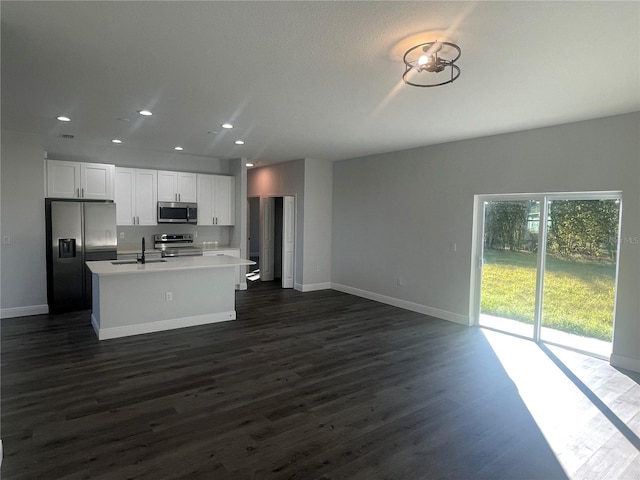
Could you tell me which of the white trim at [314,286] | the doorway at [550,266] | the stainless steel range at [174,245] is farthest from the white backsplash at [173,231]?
the doorway at [550,266]

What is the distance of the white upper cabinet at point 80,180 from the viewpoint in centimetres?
572

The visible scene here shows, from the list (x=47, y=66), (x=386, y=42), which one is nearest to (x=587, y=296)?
(x=386, y=42)

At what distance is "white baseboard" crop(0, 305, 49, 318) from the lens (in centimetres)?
537

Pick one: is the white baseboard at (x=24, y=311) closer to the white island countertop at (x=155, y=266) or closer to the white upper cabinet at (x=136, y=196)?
the white island countertop at (x=155, y=266)

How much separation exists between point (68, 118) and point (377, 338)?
15.5 feet


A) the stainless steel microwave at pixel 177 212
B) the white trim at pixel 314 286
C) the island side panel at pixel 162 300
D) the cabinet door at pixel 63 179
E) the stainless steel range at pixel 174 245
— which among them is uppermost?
the cabinet door at pixel 63 179

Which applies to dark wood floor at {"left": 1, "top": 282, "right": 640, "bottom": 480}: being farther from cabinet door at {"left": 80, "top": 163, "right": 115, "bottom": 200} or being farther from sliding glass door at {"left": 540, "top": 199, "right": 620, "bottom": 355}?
cabinet door at {"left": 80, "top": 163, "right": 115, "bottom": 200}

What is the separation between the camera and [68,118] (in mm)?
4500

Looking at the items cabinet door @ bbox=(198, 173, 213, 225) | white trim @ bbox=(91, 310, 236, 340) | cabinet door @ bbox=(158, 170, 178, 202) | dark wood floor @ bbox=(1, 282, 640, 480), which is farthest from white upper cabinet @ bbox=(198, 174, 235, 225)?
dark wood floor @ bbox=(1, 282, 640, 480)

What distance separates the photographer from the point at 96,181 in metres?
6.08

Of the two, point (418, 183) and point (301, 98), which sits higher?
point (301, 98)

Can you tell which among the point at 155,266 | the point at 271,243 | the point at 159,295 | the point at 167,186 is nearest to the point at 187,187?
the point at 167,186

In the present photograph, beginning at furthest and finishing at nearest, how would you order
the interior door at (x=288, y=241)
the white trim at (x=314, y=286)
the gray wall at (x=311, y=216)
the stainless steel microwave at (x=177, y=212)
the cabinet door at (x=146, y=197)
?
the interior door at (x=288, y=241)
the white trim at (x=314, y=286)
the gray wall at (x=311, y=216)
the stainless steel microwave at (x=177, y=212)
the cabinet door at (x=146, y=197)

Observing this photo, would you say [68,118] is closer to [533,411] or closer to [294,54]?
[294,54]
